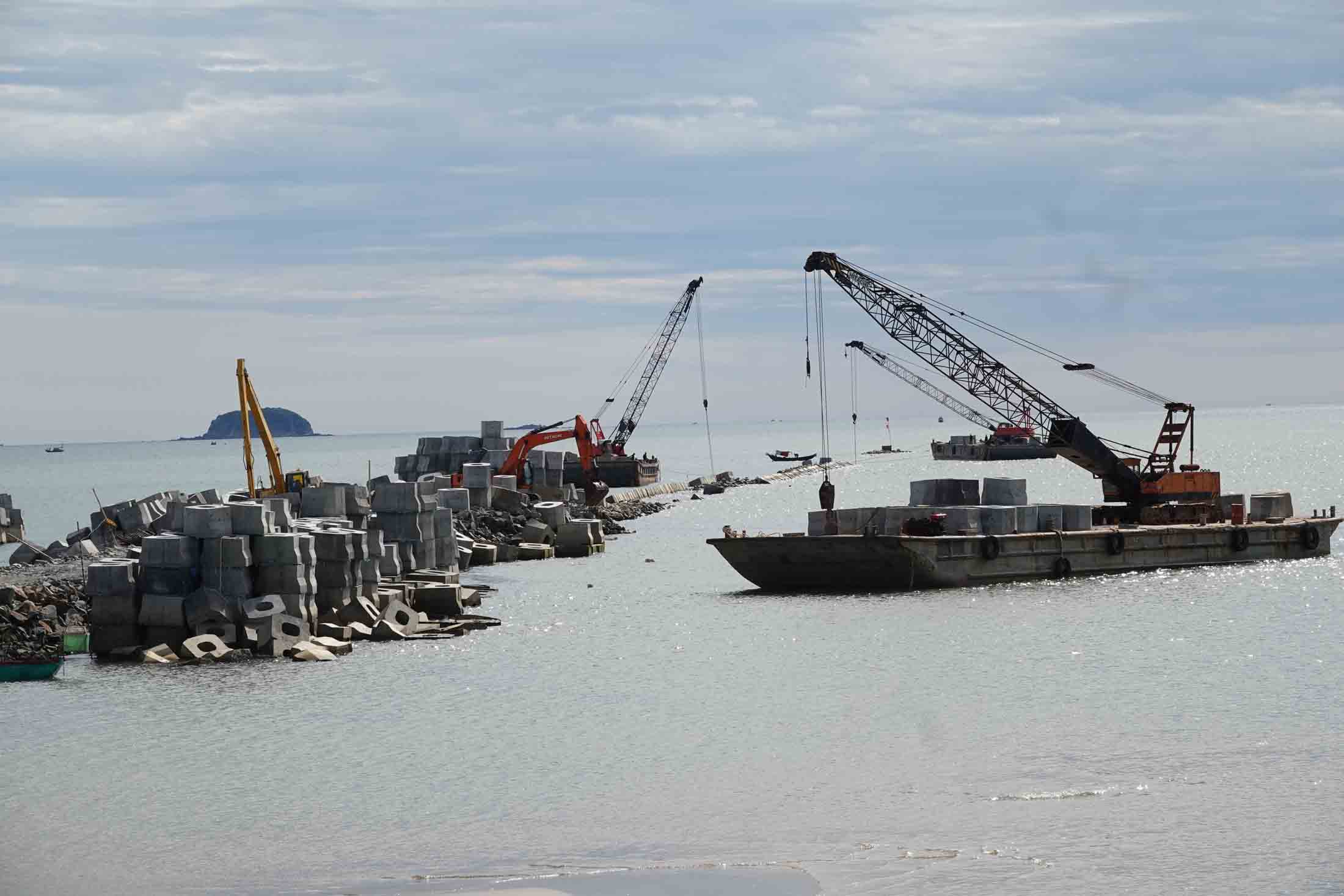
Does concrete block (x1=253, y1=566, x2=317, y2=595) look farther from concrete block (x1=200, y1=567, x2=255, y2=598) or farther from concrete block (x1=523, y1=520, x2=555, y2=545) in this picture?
concrete block (x1=523, y1=520, x2=555, y2=545)

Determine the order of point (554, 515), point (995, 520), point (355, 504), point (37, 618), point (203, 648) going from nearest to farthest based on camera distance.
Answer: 1. point (203, 648)
2. point (37, 618)
3. point (995, 520)
4. point (355, 504)
5. point (554, 515)

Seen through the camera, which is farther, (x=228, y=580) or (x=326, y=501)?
(x=326, y=501)

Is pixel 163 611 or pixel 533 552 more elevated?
pixel 163 611

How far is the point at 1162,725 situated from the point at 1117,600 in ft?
65.4

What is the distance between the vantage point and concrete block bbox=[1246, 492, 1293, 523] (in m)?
61.2

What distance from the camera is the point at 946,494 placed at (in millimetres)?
51562

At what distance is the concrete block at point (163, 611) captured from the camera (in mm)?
37094

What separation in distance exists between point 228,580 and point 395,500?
48.0 feet

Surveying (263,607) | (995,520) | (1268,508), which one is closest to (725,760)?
(263,607)

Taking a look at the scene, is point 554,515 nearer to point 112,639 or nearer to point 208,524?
point 208,524

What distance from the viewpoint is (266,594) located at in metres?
37.8

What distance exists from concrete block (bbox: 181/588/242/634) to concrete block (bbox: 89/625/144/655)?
134cm

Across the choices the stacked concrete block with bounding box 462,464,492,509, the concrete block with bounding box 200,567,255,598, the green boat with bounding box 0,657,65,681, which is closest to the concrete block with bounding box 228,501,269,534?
the concrete block with bounding box 200,567,255,598

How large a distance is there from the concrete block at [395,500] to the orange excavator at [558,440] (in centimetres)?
4246
